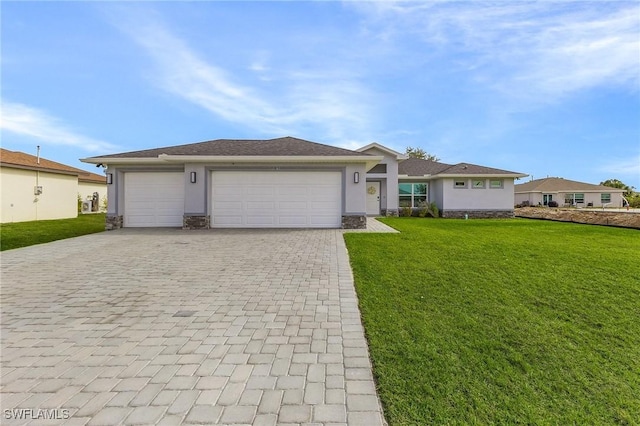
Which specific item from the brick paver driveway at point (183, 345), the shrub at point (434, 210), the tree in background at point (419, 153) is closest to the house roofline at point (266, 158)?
the brick paver driveway at point (183, 345)

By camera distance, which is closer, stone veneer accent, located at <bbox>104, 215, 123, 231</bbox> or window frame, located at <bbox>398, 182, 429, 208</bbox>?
stone veneer accent, located at <bbox>104, 215, 123, 231</bbox>

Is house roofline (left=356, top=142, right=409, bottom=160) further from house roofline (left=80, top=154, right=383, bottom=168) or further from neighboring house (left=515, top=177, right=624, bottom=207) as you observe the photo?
neighboring house (left=515, top=177, right=624, bottom=207)

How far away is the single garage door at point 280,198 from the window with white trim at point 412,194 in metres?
10.2

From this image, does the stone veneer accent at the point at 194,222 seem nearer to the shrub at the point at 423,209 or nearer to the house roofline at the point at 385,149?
the house roofline at the point at 385,149

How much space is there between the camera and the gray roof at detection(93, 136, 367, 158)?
12.3 m

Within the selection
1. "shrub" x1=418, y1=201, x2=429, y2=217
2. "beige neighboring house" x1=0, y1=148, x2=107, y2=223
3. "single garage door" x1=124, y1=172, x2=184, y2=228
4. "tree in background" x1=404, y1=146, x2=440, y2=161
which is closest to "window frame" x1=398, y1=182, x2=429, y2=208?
"shrub" x1=418, y1=201, x2=429, y2=217

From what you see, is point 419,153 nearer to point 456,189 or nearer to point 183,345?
point 456,189

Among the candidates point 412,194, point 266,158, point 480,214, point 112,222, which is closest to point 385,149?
point 412,194

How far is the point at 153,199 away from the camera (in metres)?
13.2

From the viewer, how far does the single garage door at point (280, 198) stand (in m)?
12.5

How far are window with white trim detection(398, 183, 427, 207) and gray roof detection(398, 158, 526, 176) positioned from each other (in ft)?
2.85

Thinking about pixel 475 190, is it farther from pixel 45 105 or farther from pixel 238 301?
pixel 45 105

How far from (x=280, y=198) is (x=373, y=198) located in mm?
9765

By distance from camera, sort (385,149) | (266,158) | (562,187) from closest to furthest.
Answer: (266,158), (385,149), (562,187)
